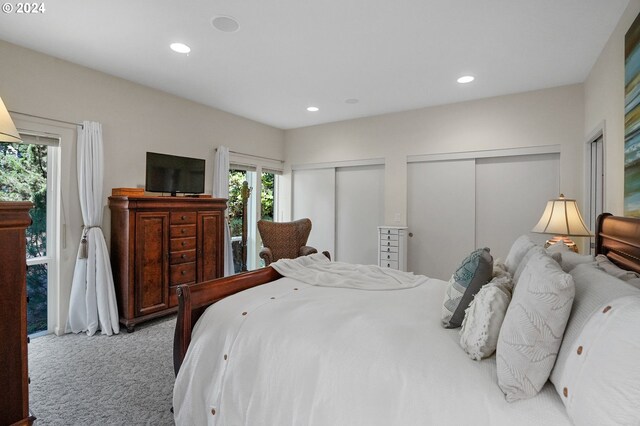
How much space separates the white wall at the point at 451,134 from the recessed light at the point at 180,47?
276 centimetres

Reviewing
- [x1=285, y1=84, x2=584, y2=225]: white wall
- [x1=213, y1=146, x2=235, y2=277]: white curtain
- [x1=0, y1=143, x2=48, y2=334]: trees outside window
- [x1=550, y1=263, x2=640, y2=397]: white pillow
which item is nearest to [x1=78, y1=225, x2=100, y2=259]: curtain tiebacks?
[x1=0, y1=143, x2=48, y2=334]: trees outside window

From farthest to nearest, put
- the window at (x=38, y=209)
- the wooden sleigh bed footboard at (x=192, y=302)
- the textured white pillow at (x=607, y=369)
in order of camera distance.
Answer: the window at (x=38, y=209), the wooden sleigh bed footboard at (x=192, y=302), the textured white pillow at (x=607, y=369)

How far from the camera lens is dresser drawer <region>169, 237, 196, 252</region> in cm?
343

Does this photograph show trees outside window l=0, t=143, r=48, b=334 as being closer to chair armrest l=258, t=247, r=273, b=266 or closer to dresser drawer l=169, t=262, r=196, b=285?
dresser drawer l=169, t=262, r=196, b=285

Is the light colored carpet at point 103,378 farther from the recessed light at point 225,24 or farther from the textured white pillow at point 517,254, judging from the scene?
the recessed light at point 225,24

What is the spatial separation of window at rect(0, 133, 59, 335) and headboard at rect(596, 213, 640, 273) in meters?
4.37

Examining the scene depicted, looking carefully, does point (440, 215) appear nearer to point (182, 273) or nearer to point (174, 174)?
point (182, 273)

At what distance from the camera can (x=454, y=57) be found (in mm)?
2857

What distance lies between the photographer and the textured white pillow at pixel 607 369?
2.33 ft

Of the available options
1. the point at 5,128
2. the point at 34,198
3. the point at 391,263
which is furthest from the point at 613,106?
the point at 34,198

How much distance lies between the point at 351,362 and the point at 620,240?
1.60m

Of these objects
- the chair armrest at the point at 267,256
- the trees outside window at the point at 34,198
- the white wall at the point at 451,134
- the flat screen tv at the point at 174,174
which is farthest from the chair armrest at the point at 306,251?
the trees outside window at the point at 34,198

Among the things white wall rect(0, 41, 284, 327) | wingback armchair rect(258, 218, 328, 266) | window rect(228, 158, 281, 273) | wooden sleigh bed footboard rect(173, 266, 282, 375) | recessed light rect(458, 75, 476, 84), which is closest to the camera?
wooden sleigh bed footboard rect(173, 266, 282, 375)

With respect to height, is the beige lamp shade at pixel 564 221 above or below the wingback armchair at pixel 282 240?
above
